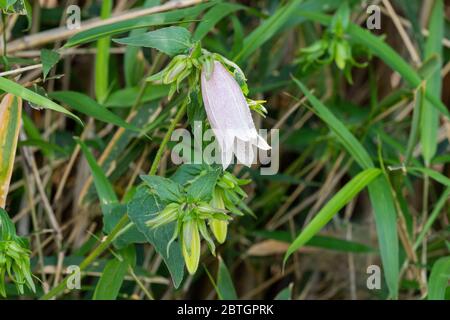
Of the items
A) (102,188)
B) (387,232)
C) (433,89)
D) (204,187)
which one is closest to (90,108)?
(102,188)

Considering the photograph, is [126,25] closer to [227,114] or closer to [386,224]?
[227,114]

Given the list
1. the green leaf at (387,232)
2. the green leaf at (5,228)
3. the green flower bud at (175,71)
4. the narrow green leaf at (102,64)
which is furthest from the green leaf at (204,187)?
the narrow green leaf at (102,64)

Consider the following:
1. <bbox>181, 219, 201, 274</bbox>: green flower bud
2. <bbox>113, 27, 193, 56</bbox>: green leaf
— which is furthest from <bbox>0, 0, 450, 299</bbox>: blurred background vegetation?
<bbox>181, 219, 201, 274</bbox>: green flower bud

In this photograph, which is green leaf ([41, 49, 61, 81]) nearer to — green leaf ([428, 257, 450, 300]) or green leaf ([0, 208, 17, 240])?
green leaf ([0, 208, 17, 240])
